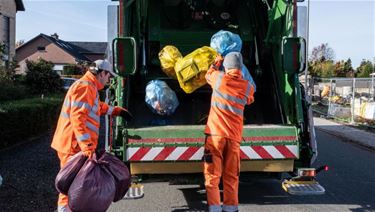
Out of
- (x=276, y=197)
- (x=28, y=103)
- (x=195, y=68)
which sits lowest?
(x=276, y=197)

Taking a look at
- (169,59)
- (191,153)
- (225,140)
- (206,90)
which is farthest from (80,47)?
(225,140)

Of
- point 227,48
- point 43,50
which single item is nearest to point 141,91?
point 227,48

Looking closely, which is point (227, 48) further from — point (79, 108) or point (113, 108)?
point (79, 108)

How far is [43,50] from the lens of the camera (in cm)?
5159

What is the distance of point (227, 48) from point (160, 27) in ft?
5.10

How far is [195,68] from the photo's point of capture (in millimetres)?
5445

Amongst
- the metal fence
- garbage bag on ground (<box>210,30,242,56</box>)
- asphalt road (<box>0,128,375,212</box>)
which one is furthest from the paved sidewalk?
garbage bag on ground (<box>210,30,242,56</box>)

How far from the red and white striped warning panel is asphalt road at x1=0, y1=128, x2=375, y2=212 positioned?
0.41 m

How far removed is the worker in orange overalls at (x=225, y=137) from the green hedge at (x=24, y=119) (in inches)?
177

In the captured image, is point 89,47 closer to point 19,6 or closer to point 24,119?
point 19,6

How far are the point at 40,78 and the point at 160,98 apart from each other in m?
11.0

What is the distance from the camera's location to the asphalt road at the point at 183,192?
5.59 m

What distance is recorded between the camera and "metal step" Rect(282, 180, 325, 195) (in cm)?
500

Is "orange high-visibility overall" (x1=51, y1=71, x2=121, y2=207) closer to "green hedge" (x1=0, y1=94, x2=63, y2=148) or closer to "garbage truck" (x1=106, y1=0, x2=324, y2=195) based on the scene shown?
"garbage truck" (x1=106, y1=0, x2=324, y2=195)
